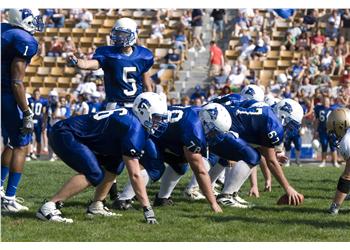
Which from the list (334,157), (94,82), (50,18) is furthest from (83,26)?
(334,157)

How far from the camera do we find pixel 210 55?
22.5 meters

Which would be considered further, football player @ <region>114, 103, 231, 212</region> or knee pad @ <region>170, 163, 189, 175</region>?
knee pad @ <region>170, 163, 189, 175</region>

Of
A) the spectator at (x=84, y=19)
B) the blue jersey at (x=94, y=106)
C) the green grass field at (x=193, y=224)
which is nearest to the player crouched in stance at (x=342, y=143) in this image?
the green grass field at (x=193, y=224)

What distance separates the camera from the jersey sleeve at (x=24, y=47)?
840 cm

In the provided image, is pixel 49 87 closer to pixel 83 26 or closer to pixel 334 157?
pixel 83 26

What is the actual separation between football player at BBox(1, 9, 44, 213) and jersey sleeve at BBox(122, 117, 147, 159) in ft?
3.91

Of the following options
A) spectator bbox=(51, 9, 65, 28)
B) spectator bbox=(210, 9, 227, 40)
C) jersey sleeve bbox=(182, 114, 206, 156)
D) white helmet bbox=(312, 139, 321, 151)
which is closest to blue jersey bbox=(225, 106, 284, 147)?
jersey sleeve bbox=(182, 114, 206, 156)

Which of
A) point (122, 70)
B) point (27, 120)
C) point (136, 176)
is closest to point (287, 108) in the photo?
point (122, 70)

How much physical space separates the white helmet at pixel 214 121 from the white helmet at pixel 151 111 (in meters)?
0.70

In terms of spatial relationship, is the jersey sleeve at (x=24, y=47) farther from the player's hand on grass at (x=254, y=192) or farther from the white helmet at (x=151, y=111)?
the player's hand on grass at (x=254, y=192)

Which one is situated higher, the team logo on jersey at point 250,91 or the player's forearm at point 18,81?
the player's forearm at point 18,81

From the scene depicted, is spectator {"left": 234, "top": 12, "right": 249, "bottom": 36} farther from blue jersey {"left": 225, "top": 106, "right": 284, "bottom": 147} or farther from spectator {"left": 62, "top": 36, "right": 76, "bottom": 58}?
blue jersey {"left": 225, "top": 106, "right": 284, "bottom": 147}

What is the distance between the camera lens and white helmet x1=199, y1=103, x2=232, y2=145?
845 cm

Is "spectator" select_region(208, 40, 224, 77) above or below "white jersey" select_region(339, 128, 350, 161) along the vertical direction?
below
